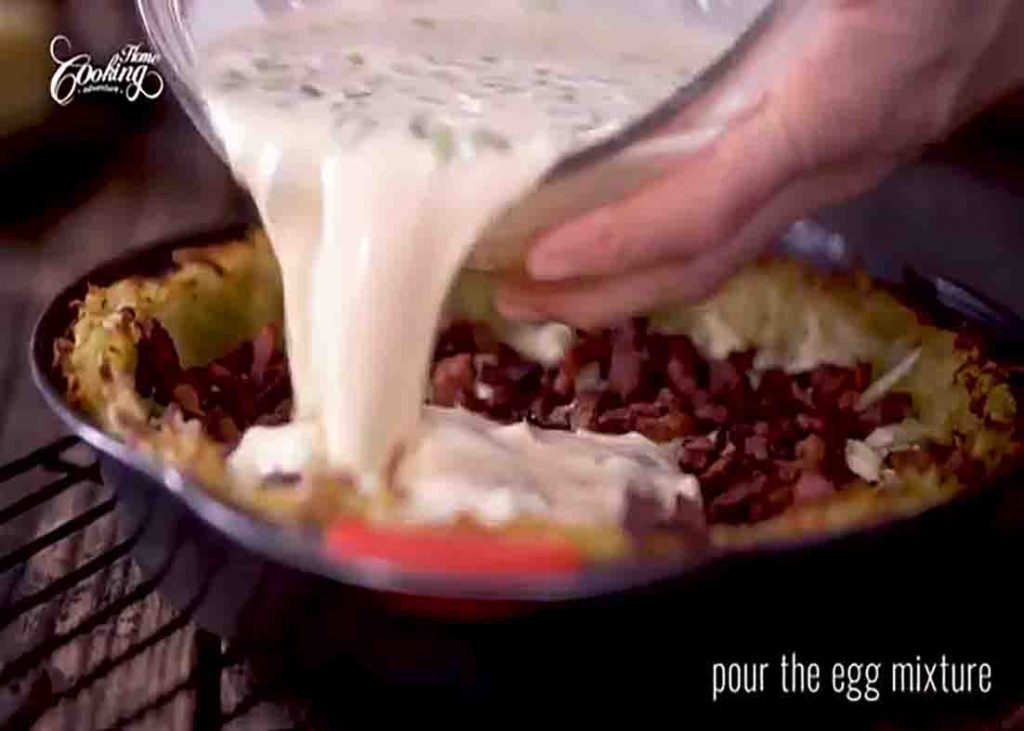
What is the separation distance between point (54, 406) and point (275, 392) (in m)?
0.12

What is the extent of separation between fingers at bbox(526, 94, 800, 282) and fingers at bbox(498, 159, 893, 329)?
0.06 feet

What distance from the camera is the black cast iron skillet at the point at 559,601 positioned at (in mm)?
427

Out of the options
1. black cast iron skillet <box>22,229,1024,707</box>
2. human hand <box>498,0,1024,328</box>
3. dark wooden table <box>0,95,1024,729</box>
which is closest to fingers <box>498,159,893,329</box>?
human hand <box>498,0,1024,328</box>

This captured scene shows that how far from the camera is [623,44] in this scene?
2.00 feet

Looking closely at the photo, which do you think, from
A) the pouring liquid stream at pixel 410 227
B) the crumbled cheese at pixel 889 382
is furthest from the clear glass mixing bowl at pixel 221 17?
the crumbled cheese at pixel 889 382

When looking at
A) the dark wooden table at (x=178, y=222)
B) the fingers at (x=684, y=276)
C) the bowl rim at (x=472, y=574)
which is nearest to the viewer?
the bowl rim at (x=472, y=574)

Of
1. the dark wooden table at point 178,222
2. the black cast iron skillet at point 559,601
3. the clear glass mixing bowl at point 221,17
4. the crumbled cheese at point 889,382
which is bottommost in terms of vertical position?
the dark wooden table at point 178,222

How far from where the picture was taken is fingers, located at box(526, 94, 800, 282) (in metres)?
0.51

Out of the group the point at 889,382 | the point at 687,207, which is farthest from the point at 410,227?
the point at 889,382

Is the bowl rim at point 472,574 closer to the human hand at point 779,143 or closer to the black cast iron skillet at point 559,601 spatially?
the black cast iron skillet at point 559,601

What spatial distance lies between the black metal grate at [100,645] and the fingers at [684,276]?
156mm

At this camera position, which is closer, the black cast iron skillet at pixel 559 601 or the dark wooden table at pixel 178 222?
the black cast iron skillet at pixel 559 601

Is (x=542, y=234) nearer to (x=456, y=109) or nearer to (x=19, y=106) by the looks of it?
(x=456, y=109)

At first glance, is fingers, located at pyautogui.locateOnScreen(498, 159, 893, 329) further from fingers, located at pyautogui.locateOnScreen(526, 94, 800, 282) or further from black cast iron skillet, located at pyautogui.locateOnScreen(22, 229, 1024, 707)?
black cast iron skillet, located at pyautogui.locateOnScreen(22, 229, 1024, 707)
